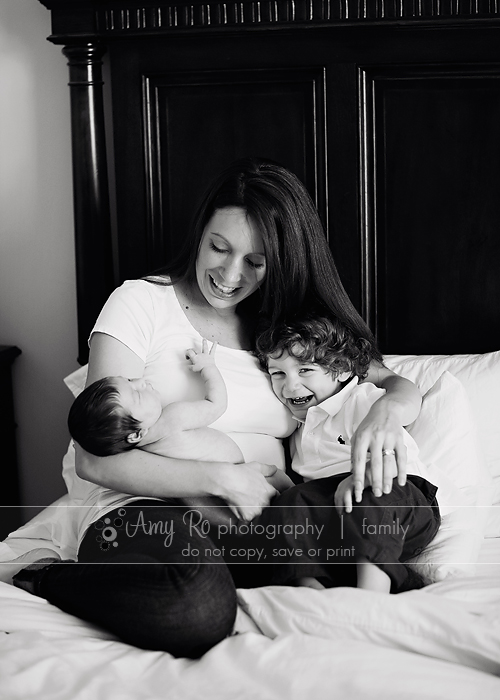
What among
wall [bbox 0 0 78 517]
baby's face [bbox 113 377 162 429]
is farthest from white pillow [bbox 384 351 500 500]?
wall [bbox 0 0 78 517]

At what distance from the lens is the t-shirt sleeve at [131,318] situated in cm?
158

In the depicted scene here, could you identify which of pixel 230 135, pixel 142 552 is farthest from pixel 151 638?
pixel 230 135

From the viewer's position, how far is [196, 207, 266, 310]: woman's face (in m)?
1.62

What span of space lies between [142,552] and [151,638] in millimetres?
146

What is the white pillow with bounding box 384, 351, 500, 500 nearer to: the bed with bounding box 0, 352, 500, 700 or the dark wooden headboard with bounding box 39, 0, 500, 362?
the dark wooden headboard with bounding box 39, 0, 500, 362

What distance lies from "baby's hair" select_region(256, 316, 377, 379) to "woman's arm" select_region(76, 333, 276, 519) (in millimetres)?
293

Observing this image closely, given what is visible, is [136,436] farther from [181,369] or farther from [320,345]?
[320,345]

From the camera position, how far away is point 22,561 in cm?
155

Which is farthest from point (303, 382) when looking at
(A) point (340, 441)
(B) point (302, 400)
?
(A) point (340, 441)

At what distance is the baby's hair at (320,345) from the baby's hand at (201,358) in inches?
4.9

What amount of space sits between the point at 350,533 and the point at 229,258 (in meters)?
0.64

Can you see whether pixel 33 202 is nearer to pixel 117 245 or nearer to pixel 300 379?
pixel 117 245

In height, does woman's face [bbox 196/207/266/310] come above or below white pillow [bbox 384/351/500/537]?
above

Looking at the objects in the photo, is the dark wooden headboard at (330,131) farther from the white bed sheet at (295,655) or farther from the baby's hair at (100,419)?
the white bed sheet at (295,655)
